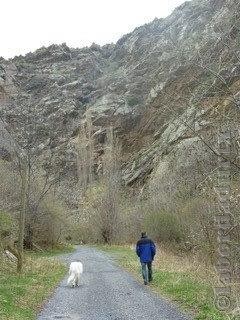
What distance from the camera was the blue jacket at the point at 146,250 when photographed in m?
20.6

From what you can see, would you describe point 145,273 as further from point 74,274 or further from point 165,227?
point 165,227

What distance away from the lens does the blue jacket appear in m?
20.6

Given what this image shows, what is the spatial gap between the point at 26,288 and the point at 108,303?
3605 millimetres

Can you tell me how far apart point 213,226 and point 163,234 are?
18376 millimetres

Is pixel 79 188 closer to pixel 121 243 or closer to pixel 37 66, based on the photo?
pixel 121 243

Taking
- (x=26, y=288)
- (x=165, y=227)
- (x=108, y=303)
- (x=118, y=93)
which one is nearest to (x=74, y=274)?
(x=26, y=288)

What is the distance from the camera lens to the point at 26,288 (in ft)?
58.6

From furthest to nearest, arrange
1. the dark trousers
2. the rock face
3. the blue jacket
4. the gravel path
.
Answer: the rock face → the blue jacket → the dark trousers → the gravel path

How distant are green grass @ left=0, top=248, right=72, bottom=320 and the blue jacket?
3.52 metres

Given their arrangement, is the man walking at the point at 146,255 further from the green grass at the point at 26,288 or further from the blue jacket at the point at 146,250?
the green grass at the point at 26,288

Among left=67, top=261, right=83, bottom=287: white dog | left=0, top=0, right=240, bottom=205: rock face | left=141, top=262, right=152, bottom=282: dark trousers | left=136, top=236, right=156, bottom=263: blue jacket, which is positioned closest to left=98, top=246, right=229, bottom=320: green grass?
left=141, top=262, right=152, bottom=282: dark trousers

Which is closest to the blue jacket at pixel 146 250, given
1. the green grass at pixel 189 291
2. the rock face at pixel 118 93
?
the green grass at pixel 189 291

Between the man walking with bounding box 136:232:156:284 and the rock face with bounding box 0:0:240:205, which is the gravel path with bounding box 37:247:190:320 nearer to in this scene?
the man walking with bounding box 136:232:156:284

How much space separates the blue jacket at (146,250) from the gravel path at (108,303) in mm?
1016
